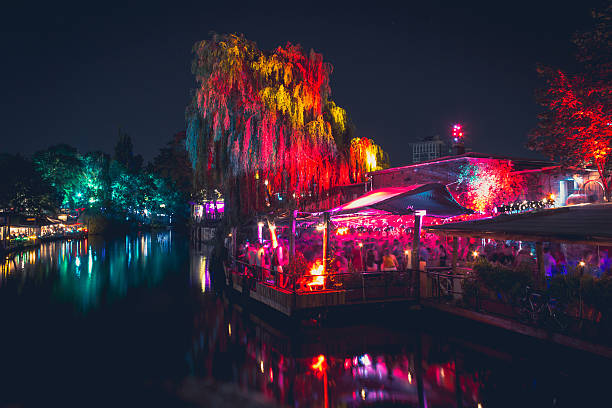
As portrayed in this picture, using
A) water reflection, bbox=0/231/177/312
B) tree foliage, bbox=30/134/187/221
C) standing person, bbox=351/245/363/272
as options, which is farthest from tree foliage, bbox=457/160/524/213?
tree foliage, bbox=30/134/187/221

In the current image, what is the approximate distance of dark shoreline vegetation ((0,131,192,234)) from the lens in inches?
1964

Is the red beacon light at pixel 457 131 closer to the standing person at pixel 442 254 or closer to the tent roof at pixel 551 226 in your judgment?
the standing person at pixel 442 254

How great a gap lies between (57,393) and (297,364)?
16.5 ft

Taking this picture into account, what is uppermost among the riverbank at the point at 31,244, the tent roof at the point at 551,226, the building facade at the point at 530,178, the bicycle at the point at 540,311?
the building facade at the point at 530,178

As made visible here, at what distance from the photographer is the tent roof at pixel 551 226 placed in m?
9.57

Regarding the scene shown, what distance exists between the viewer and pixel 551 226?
10.8 m

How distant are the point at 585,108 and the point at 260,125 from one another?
12569mm

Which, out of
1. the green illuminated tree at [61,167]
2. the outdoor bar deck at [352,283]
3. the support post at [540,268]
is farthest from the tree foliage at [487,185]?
the green illuminated tree at [61,167]

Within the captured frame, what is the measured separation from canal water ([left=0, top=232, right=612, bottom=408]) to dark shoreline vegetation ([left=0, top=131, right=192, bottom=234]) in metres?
31.2

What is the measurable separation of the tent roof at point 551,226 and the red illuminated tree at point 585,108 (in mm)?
4453

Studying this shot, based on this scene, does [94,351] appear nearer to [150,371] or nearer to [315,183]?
[150,371]

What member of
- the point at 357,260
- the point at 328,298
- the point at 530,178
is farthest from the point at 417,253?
the point at 530,178

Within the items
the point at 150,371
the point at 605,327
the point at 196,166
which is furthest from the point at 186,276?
the point at 605,327

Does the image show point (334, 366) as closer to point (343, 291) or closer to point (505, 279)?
point (343, 291)
